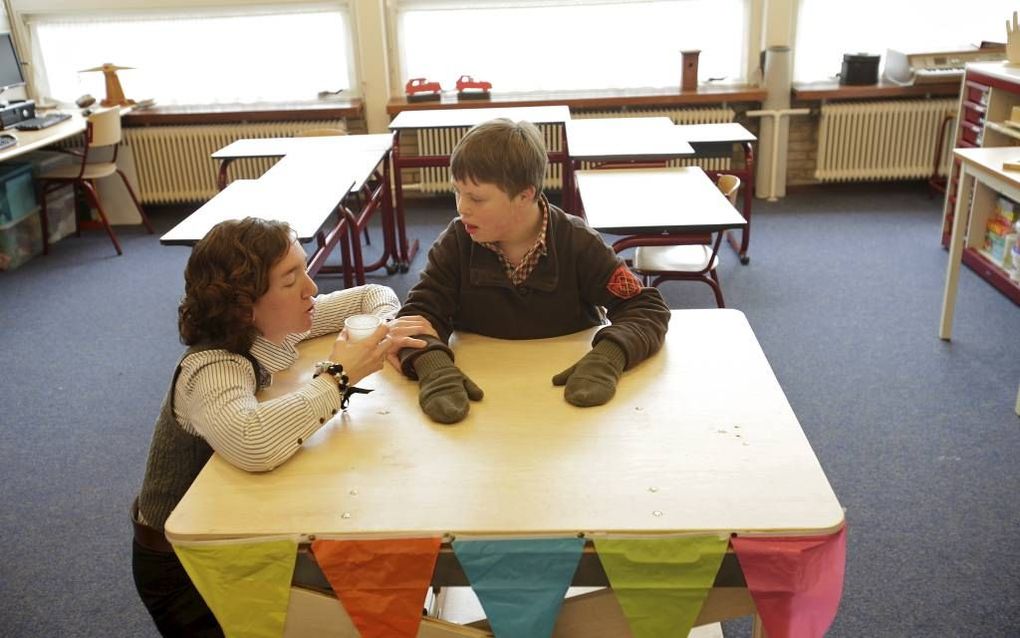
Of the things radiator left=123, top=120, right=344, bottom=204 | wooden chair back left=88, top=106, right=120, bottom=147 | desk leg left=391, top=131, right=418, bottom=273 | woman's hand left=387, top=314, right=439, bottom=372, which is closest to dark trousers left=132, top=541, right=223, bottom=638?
woman's hand left=387, top=314, right=439, bottom=372

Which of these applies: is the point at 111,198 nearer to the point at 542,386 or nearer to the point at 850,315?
the point at 850,315

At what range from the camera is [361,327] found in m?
→ 1.53

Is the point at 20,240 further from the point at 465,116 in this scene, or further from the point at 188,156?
the point at 465,116

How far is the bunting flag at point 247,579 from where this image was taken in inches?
45.6

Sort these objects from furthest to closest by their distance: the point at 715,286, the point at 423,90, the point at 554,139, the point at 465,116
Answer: the point at 554,139
the point at 423,90
the point at 465,116
the point at 715,286

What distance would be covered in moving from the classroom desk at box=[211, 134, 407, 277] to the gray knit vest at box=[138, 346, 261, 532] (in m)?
2.07

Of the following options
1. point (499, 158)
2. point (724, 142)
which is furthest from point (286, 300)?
point (724, 142)

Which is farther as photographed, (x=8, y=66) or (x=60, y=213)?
(x=60, y=213)

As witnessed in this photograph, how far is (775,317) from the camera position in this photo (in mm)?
3660

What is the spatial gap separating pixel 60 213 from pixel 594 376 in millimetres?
4676

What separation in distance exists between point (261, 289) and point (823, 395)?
2.18 meters

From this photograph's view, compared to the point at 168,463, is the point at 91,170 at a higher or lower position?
lower

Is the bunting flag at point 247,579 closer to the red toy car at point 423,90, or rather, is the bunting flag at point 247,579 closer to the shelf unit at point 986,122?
the shelf unit at point 986,122

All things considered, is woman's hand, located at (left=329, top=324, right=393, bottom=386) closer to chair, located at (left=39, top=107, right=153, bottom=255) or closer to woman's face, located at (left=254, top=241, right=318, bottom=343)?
woman's face, located at (left=254, top=241, right=318, bottom=343)
